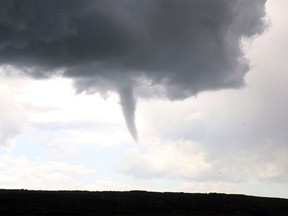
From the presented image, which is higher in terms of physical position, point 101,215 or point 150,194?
point 150,194

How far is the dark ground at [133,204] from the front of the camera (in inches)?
3147

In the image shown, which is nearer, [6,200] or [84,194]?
[6,200]

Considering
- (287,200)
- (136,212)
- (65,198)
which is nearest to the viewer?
(136,212)

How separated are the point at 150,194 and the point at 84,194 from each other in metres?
13.7

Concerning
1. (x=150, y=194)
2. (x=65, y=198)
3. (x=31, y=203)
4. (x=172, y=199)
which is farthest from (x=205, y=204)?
(x=31, y=203)

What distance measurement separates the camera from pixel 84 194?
324ft

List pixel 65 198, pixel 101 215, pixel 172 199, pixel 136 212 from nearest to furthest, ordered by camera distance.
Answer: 1. pixel 101 215
2. pixel 136 212
3. pixel 65 198
4. pixel 172 199

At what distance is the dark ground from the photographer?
3147 inches

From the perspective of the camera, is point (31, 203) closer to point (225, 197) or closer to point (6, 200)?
point (6, 200)

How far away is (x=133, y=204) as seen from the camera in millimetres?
88000

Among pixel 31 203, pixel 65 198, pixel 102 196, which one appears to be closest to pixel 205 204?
pixel 102 196

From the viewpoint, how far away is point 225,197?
100250 mm

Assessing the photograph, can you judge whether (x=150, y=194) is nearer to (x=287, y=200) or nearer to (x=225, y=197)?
(x=225, y=197)

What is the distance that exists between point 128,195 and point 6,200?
2517 cm
